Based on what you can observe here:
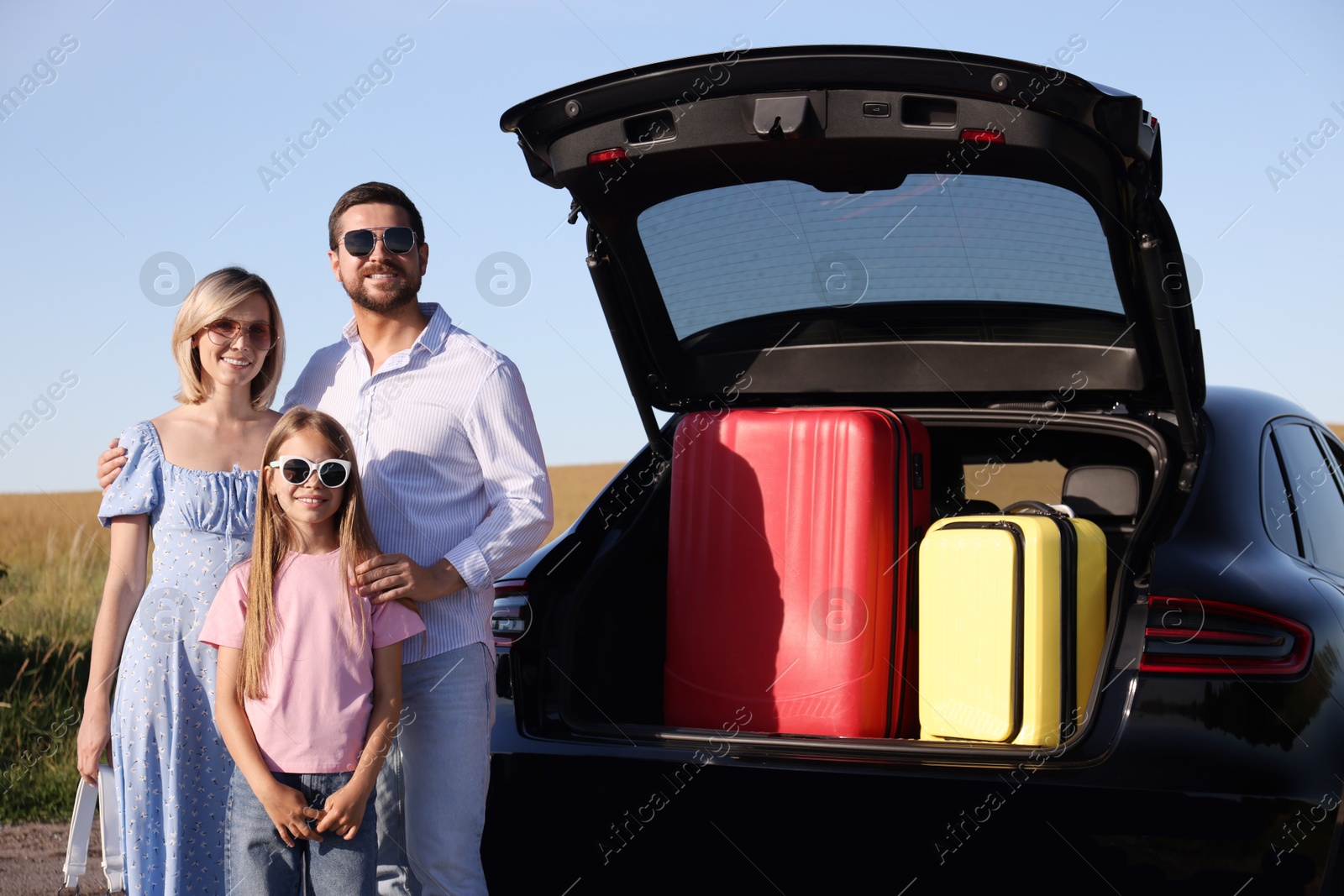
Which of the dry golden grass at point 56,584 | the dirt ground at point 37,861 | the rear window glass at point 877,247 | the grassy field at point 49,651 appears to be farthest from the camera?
the dry golden grass at point 56,584

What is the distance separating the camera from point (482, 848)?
2811mm

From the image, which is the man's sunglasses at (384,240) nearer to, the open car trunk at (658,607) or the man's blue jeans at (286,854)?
the open car trunk at (658,607)

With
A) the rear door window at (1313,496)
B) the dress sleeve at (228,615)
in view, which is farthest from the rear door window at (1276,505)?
the dress sleeve at (228,615)

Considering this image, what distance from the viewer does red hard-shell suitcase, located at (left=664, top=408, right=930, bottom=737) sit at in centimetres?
296

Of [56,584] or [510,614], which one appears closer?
[510,614]

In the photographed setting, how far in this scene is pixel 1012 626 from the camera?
8.98ft

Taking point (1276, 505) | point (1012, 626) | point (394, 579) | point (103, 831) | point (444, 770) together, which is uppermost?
point (1276, 505)

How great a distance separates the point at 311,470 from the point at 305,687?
0.45 m

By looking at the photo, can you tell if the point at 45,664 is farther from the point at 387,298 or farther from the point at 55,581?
the point at 387,298

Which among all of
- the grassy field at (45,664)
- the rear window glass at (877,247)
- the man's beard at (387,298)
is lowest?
the grassy field at (45,664)

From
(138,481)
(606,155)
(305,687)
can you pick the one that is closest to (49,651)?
(138,481)

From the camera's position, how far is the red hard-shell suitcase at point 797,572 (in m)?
2.96

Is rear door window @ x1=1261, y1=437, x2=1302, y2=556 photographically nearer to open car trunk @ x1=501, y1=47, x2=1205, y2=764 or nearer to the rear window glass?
open car trunk @ x1=501, y1=47, x2=1205, y2=764

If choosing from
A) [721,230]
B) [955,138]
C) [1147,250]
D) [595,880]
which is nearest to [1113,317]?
[1147,250]
